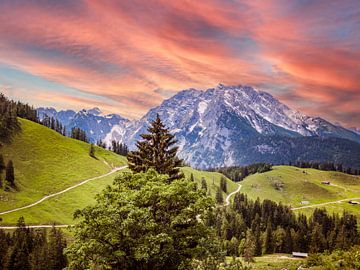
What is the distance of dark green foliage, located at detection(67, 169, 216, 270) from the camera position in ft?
101

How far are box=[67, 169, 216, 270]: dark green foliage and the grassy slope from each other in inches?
4056

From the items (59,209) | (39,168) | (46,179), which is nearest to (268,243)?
(59,209)

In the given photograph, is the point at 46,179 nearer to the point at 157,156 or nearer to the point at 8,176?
the point at 8,176

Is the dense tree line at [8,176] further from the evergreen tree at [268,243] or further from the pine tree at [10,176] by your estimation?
the evergreen tree at [268,243]

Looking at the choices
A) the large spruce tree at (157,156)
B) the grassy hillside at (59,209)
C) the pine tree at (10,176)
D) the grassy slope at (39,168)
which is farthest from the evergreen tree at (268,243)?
the large spruce tree at (157,156)

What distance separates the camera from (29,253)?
276 ft

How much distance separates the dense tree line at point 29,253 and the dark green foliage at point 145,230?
172ft

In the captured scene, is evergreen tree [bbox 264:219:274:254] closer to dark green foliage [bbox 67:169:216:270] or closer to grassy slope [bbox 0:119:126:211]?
grassy slope [bbox 0:119:126:211]

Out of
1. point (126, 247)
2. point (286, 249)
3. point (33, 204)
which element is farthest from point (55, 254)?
point (286, 249)

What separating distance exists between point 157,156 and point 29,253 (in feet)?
168

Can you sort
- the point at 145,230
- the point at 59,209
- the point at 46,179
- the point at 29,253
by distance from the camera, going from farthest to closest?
1. the point at 46,179
2. the point at 59,209
3. the point at 29,253
4. the point at 145,230

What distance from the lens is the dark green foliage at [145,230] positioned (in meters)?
30.8

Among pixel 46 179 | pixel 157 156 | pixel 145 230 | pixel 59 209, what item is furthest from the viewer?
pixel 46 179

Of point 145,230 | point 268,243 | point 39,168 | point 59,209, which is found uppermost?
point 39,168
